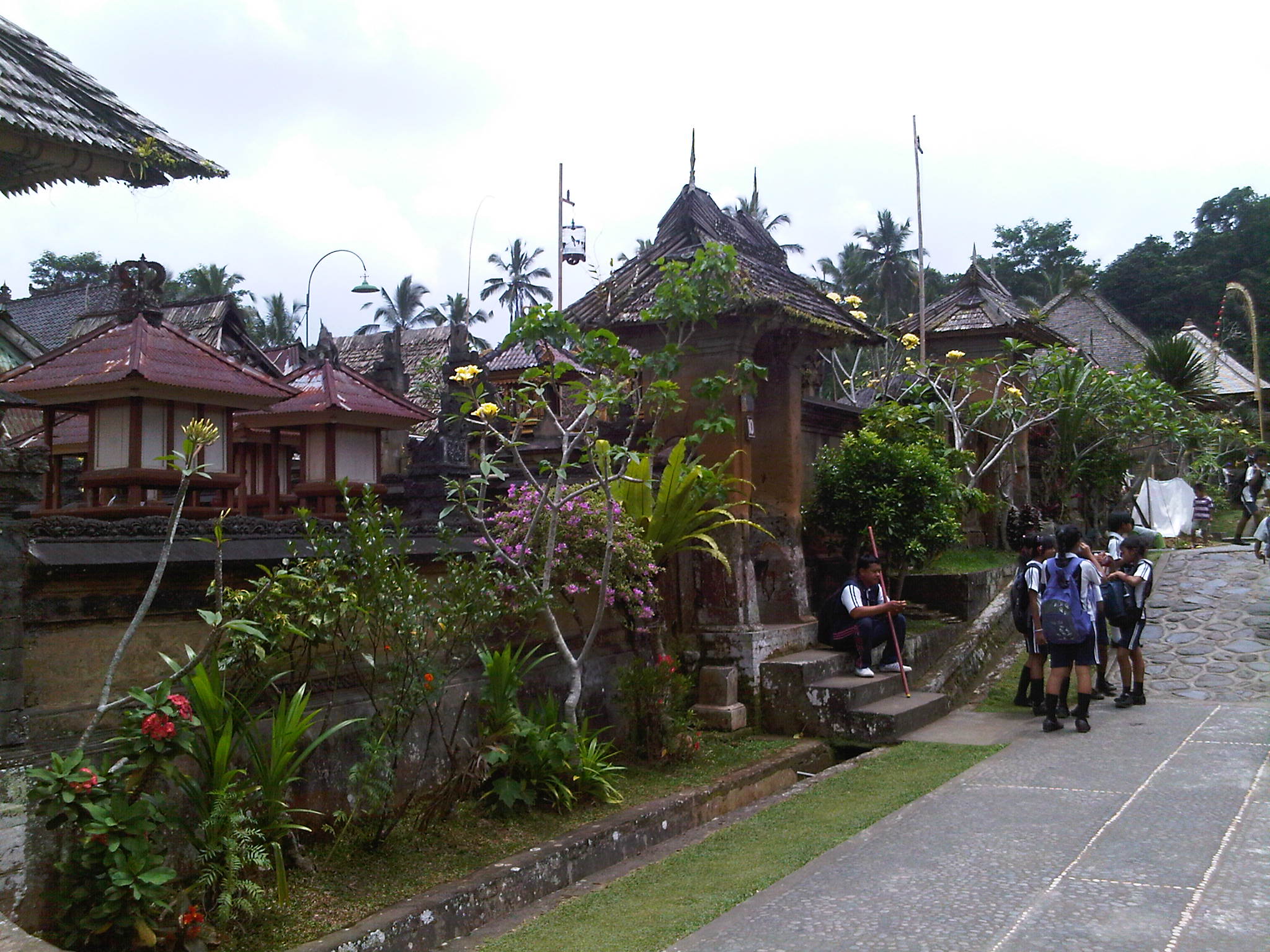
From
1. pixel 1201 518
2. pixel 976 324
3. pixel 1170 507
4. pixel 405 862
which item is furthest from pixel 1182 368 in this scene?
pixel 405 862

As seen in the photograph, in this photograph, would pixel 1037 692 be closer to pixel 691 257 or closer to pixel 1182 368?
pixel 691 257

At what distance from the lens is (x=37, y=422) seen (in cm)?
1338

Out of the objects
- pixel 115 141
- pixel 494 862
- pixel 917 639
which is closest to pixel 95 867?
pixel 494 862

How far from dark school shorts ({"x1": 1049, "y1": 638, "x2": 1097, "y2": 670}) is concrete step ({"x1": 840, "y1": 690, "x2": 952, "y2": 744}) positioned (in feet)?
4.22

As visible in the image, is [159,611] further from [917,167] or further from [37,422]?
[917,167]

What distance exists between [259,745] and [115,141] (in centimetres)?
344

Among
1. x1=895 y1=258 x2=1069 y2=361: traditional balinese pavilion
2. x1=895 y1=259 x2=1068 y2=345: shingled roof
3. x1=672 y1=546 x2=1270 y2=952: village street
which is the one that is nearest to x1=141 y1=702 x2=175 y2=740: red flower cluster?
x1=672 y1=546 x2=1270 y2=952: village street

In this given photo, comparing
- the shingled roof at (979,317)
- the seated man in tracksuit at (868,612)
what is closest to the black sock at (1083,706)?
the seated man in tracksuit at (868,612)

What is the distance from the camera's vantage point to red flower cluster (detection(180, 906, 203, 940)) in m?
4.34

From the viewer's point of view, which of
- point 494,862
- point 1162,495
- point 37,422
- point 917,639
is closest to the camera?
point 494,862

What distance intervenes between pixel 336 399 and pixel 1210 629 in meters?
10.7

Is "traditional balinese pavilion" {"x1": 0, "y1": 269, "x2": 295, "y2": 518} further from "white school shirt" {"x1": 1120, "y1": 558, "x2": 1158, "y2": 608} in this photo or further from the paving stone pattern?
the paving stone pattern

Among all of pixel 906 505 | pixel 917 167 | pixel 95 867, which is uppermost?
pixel 917 167

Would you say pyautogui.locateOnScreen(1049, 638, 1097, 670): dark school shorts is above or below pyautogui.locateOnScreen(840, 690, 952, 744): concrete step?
above
